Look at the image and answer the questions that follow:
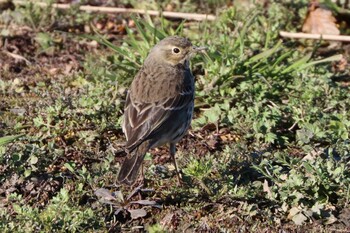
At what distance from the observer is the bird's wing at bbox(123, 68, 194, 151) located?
7031 millimetres

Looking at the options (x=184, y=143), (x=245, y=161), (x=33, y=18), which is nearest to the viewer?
(x=245, y=161)

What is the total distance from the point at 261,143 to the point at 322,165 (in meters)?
1.08

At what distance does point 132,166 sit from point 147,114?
703mm

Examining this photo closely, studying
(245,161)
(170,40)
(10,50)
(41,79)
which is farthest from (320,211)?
(10,50)

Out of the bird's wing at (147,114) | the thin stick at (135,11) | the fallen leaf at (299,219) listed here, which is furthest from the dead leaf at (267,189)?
the thin stick at (135,11)

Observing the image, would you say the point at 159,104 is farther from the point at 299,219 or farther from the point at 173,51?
the point at 299,219

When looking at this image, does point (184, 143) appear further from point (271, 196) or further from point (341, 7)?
point (341, 7)

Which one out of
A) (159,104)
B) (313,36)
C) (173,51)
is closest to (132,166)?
(159,104)

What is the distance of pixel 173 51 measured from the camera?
834 centimetres

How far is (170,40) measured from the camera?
8.34m

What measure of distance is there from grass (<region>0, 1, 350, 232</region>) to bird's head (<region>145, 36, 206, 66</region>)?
588 millimetres

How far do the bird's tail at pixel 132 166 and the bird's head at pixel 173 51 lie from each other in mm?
1589

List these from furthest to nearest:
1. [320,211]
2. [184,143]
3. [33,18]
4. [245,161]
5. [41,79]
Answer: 1. [33,18]
2. [41,79]
3. [184,143]
4. [245,161]
5. [320,211]

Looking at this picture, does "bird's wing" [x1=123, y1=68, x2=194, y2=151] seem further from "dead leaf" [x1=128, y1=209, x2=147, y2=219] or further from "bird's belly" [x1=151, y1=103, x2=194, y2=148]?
"dead leaf" [x1=128, y1=209, x2=147, y2=219]
